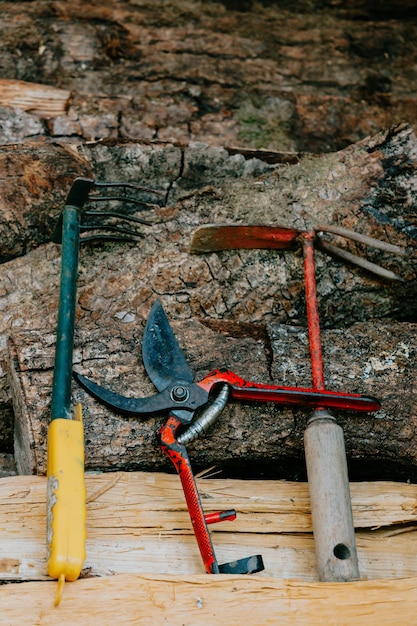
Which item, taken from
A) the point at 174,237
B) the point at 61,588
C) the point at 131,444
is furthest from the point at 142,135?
the point at 61,588

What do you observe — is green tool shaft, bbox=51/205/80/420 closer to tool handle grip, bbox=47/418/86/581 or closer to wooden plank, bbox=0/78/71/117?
tool handle grip, bbox=47/418/86/581

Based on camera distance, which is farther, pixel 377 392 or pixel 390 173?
pixel 390 173

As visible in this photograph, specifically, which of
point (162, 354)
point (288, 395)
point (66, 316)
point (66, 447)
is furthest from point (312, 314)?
point (66, 447)

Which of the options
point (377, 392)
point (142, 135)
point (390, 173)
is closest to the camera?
point (377, 392)

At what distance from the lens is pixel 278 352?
2344 millimetres

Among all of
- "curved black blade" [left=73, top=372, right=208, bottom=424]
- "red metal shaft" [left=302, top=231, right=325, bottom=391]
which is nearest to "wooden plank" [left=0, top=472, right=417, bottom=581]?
"curved black blade" [left=73, top=372, right=208, bottom=424]

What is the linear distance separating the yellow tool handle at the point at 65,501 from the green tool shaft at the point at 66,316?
75 millimetres

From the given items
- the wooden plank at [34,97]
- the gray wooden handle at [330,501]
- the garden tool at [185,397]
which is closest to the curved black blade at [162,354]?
the garden tool at [185,397]

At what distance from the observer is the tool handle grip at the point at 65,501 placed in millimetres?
1826

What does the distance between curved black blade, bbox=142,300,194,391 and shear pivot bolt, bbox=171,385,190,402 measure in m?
0.03

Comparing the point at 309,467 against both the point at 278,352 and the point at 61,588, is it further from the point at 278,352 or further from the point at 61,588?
the point at 61,588

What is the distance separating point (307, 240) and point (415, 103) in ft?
4.09

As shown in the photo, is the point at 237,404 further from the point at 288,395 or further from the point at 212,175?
the point at 212,175

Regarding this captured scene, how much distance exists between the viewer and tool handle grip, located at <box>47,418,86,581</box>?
183 cm
